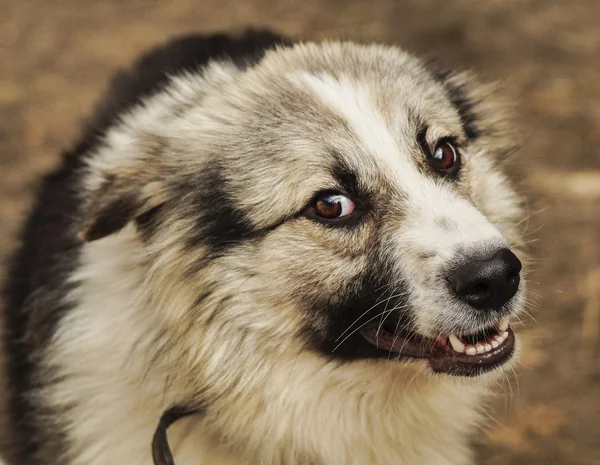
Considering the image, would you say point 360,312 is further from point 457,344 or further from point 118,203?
point 118,203

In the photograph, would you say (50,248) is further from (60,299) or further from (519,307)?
(519,307)

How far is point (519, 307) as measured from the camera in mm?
2182

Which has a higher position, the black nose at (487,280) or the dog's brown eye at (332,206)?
the dog's brown eye at (332,206)

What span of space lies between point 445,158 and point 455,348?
0.58 metres

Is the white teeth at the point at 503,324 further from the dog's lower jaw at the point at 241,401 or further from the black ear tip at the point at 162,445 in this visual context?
the black ear tip at the point at 162,445

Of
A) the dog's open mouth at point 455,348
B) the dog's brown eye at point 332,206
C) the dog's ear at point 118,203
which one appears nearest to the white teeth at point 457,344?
the dog's open mouth at point 455,348

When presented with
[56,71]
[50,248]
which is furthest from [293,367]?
[56,71]

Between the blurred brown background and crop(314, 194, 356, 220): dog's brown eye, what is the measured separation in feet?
3.03

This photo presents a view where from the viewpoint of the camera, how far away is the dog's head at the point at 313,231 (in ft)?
6.96

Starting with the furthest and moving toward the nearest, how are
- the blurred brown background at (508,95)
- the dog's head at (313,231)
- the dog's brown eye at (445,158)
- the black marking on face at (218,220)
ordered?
the blurred brown background at (508,95)
the dog's brown eye at (445,158)
the black marking on face at (218,220)
the dog's head at (313,231)

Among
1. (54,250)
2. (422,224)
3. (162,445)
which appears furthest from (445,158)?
(54,250)

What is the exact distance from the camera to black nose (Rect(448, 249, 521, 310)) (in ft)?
6.51

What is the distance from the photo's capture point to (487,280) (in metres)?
2.02

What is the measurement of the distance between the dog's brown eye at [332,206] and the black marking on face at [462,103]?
2.09ft
